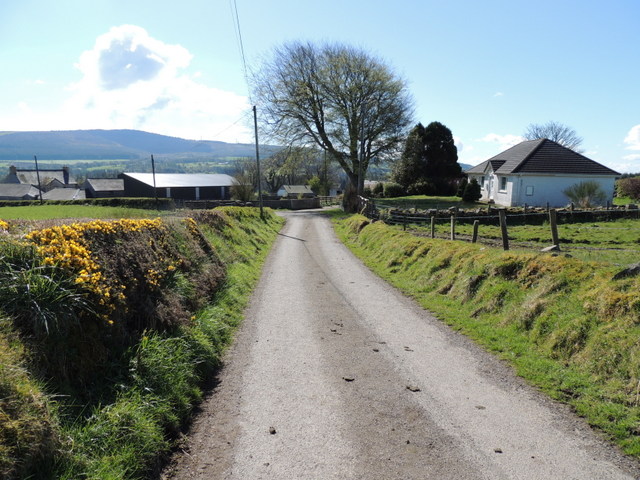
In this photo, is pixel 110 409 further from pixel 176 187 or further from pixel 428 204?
pixel 176 187

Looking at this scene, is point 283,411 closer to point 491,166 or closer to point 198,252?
point 198,252

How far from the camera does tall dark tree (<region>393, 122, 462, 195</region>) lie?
173ft

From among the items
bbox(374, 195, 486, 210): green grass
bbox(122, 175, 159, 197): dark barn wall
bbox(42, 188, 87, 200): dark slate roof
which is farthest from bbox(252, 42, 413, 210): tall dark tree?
bbox(42, 188, 87, 200): dark slate roof

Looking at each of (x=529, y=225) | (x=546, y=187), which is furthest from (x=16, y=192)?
(x=529, y=225)

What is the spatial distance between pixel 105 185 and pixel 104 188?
137 centimetres

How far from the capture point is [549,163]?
36.8 m

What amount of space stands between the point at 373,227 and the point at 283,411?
60.4 feet

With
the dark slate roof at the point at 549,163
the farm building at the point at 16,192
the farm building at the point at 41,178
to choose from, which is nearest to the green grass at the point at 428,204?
the dark slate roof at the point at 549,163

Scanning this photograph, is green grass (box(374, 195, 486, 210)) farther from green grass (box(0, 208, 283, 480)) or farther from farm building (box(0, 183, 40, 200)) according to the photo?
farm building (box(0, 183, 40, 200))

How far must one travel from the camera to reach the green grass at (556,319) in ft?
18.1

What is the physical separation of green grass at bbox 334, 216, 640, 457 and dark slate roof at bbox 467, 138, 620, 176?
93.5 feet

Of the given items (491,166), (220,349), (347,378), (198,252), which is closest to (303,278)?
(198,252)

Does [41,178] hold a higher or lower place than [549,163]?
higher

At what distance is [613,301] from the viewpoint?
→ 668 centimetres
